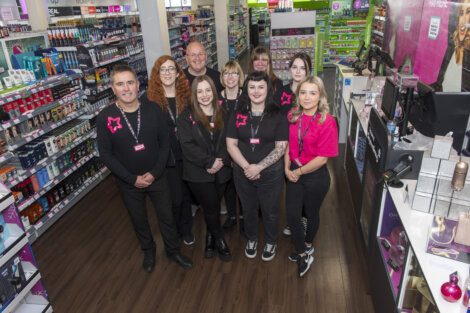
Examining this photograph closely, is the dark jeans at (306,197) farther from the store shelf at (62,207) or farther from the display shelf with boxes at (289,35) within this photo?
the display shelf with boxes at (289,35)

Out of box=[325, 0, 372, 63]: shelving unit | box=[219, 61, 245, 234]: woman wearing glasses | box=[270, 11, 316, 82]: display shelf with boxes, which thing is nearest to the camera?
box=[219, 61, 245, 234]: woman wearing glasses

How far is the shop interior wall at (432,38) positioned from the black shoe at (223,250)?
278cm

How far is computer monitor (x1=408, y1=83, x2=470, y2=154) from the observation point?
2.69 metres

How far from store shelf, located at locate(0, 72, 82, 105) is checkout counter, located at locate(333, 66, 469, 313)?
3573 mm

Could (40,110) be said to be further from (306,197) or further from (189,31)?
(189,31)

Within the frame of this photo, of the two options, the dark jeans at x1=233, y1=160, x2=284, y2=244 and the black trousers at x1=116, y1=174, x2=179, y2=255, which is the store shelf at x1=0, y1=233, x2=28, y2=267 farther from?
Answer: the dark jeans at x1=233, y1=160, x2=284, y2=244

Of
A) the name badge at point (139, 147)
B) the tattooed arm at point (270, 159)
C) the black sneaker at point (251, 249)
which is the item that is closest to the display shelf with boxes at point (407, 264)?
the tattooed arm at point (270, 159)

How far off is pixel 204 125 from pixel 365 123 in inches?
70.7

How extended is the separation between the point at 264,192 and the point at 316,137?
700mm

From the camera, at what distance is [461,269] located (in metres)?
1.79

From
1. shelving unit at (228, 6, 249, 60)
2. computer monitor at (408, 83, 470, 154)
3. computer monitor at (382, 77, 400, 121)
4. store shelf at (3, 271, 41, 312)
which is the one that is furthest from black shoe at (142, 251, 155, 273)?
shelving unit at (228, 6, 249, 60)

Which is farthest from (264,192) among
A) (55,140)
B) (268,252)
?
(55,140)

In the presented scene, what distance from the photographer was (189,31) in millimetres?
10469

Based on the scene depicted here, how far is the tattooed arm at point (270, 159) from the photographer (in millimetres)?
→ 2949
